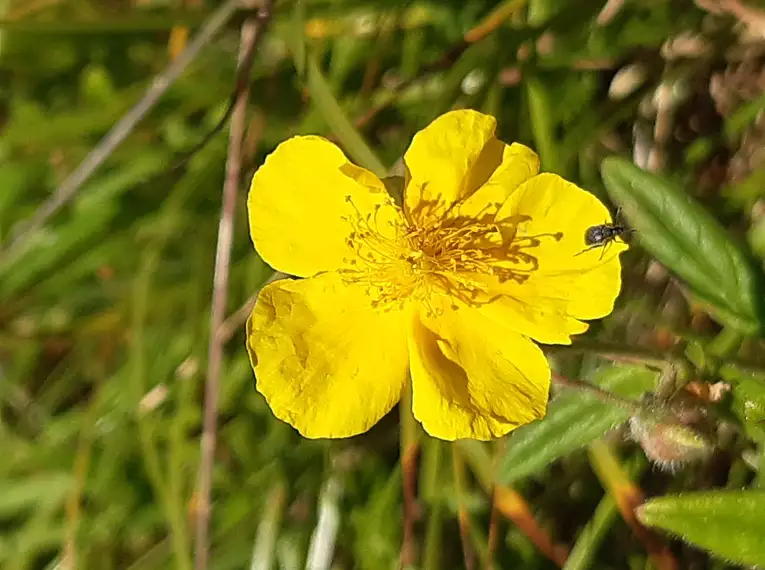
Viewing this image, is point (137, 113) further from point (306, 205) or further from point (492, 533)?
point (492, 533)

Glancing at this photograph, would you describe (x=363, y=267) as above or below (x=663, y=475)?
above

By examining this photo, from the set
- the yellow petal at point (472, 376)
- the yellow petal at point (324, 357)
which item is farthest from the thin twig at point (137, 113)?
the yellow petal at point (472, 376)

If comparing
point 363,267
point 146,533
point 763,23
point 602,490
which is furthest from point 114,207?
point 763,23

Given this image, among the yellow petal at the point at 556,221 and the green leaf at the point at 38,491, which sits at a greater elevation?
the yellow petal at the point at 556,221

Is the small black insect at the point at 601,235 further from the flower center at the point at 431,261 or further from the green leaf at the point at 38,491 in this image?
the green leaf at the point at 38,491

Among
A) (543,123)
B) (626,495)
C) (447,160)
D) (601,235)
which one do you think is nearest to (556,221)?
(601,235)

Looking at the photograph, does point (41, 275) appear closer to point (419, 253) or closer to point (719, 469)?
point (419, 253)

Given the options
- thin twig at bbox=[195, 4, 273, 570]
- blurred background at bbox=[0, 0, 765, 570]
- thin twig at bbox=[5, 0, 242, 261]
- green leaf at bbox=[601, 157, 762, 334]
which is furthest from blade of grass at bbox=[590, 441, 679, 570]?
thin twig at bbox=[5, 0, 242, 261]
